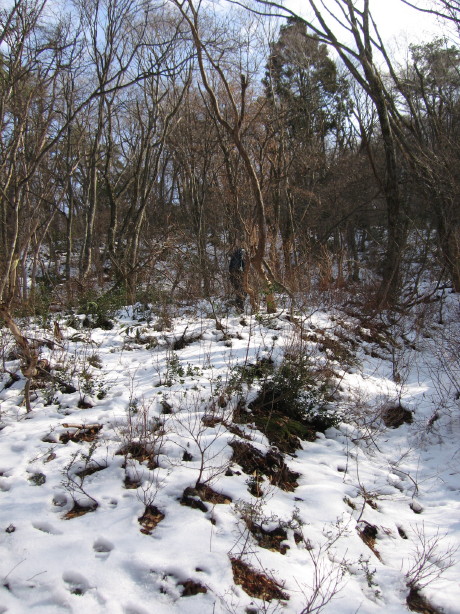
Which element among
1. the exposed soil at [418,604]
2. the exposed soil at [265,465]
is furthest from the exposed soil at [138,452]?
the exposed soil at [418,604]

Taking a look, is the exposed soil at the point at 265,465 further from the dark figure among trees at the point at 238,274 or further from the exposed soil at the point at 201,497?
the dark figure among trees at the point at 238,274

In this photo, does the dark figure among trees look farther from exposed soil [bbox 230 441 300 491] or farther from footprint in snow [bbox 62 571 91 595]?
footprint in snow [bbox 62 571 91 595]

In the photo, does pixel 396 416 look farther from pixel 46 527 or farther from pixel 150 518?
pixel 46 527

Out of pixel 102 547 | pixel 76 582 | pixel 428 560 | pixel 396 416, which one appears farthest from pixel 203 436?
pixel 396 416

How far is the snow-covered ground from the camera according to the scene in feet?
6.84

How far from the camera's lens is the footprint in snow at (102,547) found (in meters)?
2.18

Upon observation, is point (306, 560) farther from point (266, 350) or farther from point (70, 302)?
point (70, 302)

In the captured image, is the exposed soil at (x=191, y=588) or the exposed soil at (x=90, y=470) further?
the exposed soil at (x=90, y=470)

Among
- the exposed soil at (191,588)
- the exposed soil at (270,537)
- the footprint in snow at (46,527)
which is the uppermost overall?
the footprint in snow at (46,527)

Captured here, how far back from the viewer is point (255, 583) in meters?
2.18

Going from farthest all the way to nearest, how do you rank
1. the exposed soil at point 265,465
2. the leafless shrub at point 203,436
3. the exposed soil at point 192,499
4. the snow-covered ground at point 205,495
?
1. the exposed soil at point 265,465
2. the leafless shrub at point 203,436
3. the exposed soil at point 192,499
4. the snow-covered ground at point 205,495

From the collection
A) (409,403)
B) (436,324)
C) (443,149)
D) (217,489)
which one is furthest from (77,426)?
(443,149)

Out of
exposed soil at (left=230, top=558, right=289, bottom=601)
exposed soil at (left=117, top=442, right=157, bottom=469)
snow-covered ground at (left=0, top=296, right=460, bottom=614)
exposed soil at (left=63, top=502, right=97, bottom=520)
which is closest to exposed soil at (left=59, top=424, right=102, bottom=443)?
snow-covered ground at (left=0, top=296, right=460, bottom=614)

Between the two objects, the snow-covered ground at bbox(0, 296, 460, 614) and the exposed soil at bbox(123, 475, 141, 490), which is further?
the exposed soil at bbox(123, 475, 141, 490)
